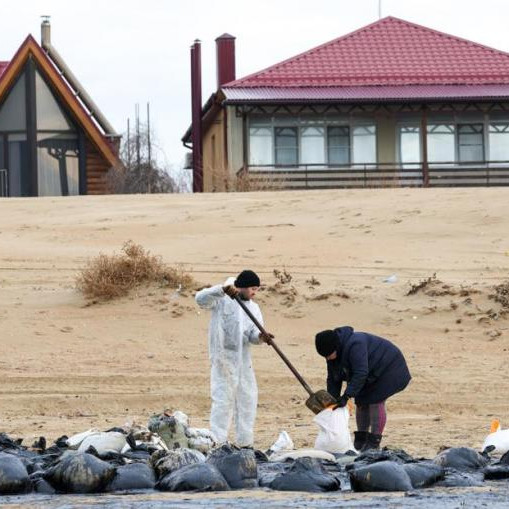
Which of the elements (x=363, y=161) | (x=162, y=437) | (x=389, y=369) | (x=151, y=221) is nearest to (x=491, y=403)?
(x=389, y=369)

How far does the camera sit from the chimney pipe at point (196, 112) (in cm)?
4162

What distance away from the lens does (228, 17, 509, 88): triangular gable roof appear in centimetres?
3966

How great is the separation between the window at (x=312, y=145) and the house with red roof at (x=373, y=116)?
23 mm

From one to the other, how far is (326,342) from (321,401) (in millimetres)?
562

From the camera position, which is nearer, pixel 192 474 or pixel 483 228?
pixel 192 474

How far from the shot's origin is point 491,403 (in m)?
16.7

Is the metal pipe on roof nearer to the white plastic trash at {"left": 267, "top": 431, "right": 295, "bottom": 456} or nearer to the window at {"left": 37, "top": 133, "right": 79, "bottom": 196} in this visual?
the window at {"left": 37, "top": 133, "right": 79, "bottom": 196}

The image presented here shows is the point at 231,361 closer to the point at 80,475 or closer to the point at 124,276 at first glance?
the point at 80,475

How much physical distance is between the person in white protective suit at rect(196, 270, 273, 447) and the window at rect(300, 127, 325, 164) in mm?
26570

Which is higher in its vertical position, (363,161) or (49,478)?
(363,161)

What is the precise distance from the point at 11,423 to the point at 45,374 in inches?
87.8

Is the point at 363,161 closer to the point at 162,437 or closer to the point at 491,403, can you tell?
the point at 491,403

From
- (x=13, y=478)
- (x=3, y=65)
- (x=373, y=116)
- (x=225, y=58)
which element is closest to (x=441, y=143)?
(x=373, y=116)

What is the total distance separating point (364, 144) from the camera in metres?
40.4
